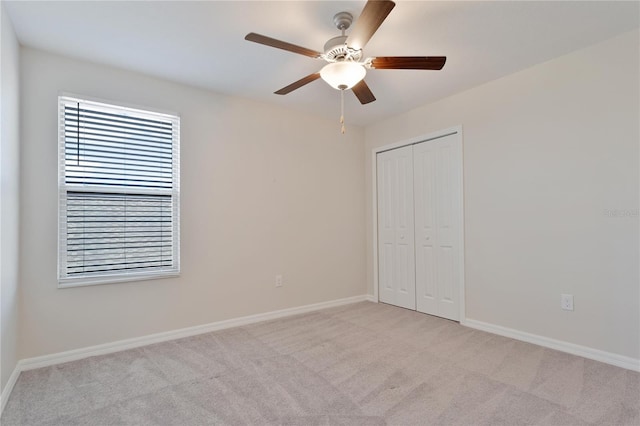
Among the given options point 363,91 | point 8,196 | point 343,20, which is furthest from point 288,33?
point 8,196

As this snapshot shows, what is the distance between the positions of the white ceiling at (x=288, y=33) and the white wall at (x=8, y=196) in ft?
0.88

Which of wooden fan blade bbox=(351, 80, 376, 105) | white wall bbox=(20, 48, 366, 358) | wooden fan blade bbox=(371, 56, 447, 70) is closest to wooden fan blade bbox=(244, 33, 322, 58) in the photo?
wooden fan blade bbox=(371, 56, 447, 70)

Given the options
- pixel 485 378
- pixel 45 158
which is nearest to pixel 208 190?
pixel 45 158

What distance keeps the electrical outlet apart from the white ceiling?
1.99m

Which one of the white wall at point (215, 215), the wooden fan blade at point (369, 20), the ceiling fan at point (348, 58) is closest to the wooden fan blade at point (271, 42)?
the ceiling fan at point (348, 58)

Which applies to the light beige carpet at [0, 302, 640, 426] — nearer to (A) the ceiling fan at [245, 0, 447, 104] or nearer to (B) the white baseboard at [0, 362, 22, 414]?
(B) the white baseboard at [0, 362, 22, 414]

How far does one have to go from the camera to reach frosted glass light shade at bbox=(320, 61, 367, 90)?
7.00 ft

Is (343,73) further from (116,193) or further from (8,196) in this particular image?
(8,196)

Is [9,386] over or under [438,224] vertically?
under

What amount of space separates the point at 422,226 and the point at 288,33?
2561mm

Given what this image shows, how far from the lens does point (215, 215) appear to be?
3430 mm

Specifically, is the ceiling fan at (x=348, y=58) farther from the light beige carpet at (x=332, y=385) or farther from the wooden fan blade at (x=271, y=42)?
the light beige carpet at (x=332, y=385)

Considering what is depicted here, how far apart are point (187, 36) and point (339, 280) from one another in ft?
10.4

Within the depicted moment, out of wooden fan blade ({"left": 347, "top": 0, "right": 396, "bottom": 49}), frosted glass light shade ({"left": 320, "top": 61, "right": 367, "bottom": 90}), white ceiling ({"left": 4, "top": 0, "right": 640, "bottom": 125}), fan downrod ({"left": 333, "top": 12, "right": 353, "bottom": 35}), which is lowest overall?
frosted glass light shade ({"left": 320, "top": 61, "right": 367, "bottom": 90})
